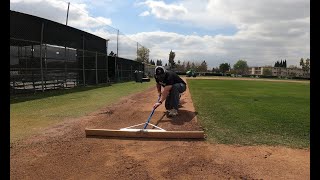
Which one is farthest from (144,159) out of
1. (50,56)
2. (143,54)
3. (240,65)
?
(240,65)

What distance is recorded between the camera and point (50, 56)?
18.1 meters

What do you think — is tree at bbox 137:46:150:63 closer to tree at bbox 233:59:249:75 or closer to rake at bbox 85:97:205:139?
rake at bbox 85:97:205:139

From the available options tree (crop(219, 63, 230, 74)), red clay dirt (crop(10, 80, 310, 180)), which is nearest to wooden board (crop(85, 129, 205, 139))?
red clay dirt (crop(10, 80, 310, 180))

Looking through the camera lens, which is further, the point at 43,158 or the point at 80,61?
the point at 80,61

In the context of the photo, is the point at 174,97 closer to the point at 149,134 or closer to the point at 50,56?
the point at 149,134

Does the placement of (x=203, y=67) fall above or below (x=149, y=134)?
above

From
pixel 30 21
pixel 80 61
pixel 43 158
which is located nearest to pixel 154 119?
pixel 43 158

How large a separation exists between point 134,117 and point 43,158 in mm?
3784

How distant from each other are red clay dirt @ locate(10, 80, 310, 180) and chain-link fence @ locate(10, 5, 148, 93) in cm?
996

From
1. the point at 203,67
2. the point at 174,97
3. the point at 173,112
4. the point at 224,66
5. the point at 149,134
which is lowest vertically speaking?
the point at 149,134

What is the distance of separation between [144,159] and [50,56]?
48.5 ft

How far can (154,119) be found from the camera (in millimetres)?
8195

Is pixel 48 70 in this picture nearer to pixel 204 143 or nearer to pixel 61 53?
pixel 61 53

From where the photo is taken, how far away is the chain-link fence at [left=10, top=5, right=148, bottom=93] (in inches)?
598
